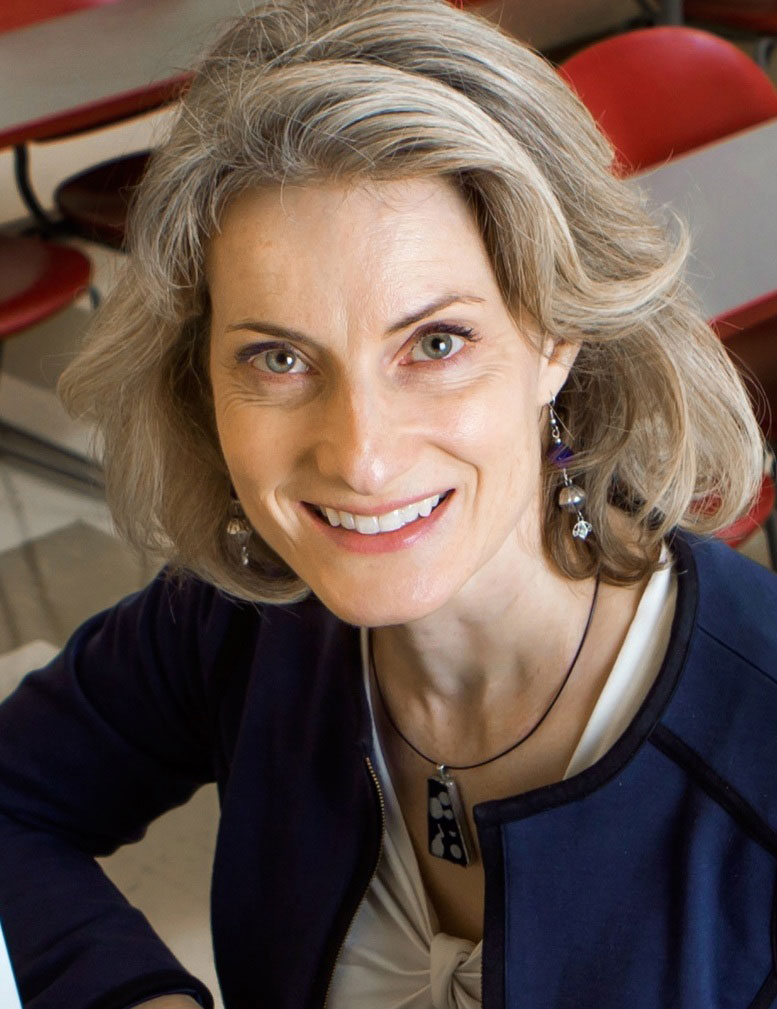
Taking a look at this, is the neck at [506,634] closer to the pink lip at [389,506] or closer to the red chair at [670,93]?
the pink lip at [389,506]

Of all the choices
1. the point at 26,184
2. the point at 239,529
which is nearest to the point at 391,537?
the point at 239,529

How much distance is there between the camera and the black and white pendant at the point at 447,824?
132 centimetres

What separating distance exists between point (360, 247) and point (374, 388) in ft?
0.35

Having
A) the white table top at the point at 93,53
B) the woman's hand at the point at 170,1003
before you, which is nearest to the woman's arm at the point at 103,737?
the woman's hand at the point at 170,1003

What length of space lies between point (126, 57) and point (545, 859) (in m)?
2.48

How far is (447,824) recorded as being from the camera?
1.32m

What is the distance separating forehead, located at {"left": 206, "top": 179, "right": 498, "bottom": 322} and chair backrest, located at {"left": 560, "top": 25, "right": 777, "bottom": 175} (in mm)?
1587

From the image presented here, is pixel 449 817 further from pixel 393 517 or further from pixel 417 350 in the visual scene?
pixel 417 350

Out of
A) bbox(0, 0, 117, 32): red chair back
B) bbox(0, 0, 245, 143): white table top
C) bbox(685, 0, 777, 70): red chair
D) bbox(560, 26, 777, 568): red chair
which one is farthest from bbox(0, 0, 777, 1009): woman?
bbox(685, 0, 777, 70): red chair

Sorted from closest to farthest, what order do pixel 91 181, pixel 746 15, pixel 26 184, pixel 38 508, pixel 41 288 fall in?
pixel 41 288 < pixel 38 508 < pixel 91 181 < pixel 26 184 < pixel 746 15

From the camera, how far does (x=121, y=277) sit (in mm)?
1281

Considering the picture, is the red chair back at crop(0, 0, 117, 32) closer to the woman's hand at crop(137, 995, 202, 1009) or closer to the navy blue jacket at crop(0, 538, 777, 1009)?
the navy blue jacket at crop(0, 538, 777, 1009)

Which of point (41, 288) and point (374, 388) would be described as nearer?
point (374, 388)

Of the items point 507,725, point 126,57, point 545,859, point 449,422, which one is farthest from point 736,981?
point 126,57
